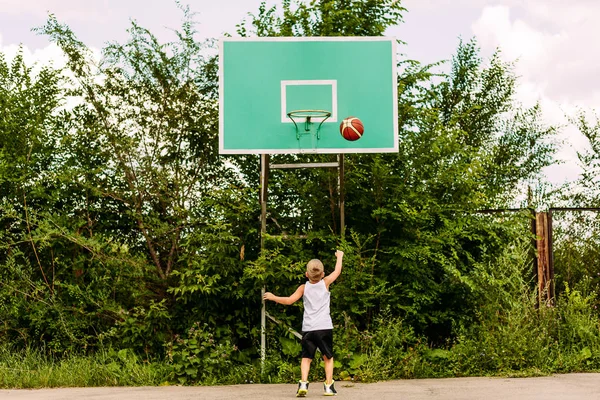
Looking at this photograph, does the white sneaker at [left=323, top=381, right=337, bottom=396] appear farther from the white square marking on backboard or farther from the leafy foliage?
the white square marking on backboard

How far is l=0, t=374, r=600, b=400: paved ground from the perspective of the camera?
6930 millimetres

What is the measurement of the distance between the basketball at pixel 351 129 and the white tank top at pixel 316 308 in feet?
6.43

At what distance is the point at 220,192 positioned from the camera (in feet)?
28.7

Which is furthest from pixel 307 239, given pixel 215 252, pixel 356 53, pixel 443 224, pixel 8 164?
pixel 8 164

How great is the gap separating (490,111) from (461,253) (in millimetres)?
8248

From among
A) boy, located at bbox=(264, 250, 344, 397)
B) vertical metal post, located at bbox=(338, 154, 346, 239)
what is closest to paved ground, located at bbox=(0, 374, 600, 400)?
boy, located at bbox=(264, 250, 344, 397)

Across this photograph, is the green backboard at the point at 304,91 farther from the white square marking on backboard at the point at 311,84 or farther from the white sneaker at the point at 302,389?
the white sneaker at the point at 302,389

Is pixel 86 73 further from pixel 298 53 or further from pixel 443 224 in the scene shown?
pixel 443 224

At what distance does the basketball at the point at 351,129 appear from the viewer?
832cm

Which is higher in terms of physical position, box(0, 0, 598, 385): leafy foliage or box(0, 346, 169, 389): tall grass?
box(0, 0, 598, 385): leafy foliage

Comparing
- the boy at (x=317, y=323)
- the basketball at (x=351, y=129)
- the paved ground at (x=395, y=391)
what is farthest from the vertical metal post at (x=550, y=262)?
the boy at (x=317, y=323)

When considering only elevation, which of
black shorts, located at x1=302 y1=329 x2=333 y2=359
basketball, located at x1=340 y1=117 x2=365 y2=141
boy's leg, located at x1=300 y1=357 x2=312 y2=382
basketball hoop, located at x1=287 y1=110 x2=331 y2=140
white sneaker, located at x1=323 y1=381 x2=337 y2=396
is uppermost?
basketball hoop, located at x1=287 y1=110 x2=331 y2=140

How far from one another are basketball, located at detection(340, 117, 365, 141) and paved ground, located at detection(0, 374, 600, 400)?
286cm

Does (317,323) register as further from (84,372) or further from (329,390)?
(84,372)
